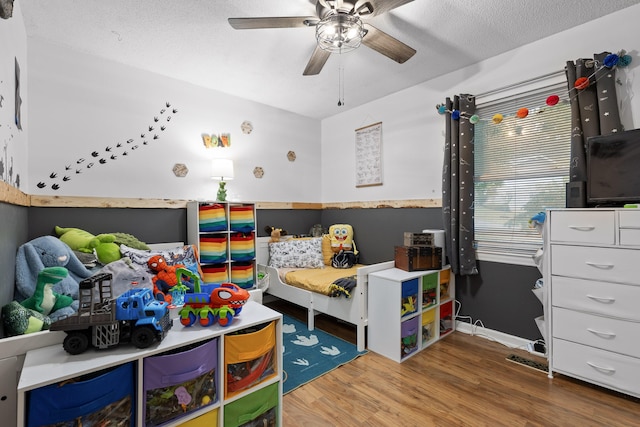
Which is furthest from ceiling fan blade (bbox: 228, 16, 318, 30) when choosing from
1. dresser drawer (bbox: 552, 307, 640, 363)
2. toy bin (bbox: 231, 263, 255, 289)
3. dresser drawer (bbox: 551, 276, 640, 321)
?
dresser drawer (bbox: 552, 307, 640, 363)

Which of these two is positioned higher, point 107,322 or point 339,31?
point 339,31

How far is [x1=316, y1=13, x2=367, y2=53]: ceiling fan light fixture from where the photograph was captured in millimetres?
1734

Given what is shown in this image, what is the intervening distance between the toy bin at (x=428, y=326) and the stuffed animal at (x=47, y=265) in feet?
7.98

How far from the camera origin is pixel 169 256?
250 centimetres

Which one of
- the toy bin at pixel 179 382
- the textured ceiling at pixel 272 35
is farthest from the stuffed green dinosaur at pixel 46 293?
the textured ceiling at pixel 272 35

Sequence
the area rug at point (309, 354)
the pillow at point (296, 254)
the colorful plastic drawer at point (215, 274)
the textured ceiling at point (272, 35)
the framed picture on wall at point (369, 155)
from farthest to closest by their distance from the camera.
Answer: the framed picture on wall at point (369, 155) → the pillow at point (296, 254) → the colorful plastic drawer at point (215, 274) → the area rug at point (309, 354) → the textured ceiling at point (272, 35)

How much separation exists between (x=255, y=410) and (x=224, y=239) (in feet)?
6.08

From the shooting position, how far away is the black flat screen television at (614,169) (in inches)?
69.5

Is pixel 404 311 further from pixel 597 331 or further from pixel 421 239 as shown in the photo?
pixel 597 331

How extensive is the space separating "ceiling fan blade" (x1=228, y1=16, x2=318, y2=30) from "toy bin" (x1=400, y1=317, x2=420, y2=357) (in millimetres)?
2150

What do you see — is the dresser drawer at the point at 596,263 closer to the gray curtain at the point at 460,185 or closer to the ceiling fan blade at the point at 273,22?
the gray curtain at the point at 460,185

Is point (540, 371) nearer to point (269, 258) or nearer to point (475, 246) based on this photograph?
point (475, 246)

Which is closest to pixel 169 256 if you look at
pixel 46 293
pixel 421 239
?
pixel 46 293

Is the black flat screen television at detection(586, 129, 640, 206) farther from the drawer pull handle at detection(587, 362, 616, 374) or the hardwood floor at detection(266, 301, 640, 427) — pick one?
the hardwood floor at detection(266, 301, 640, 427)
